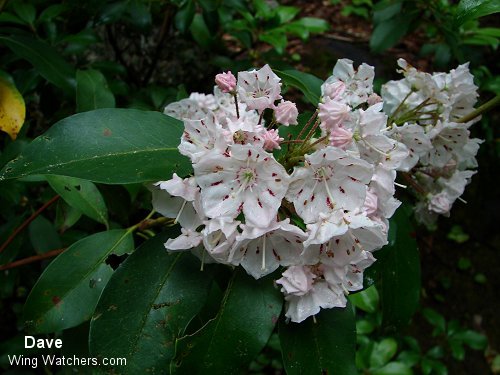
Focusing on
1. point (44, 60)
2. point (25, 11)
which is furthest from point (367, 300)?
point (25, 11)

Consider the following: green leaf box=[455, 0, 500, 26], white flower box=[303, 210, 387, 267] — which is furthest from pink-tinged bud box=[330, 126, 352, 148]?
green leaf box=[455, 0, 500, 26]

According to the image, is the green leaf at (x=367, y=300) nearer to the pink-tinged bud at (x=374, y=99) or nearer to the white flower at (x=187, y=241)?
the pink-tinged bud at (x=374, y=99)

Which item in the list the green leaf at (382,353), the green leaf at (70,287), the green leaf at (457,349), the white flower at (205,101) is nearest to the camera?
the green leaf at (70,287)

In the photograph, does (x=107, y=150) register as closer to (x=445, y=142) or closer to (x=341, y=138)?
(x=341, y=138)

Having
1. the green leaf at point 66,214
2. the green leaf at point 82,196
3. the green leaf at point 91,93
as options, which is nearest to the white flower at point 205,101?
the green leaf at point 91,93

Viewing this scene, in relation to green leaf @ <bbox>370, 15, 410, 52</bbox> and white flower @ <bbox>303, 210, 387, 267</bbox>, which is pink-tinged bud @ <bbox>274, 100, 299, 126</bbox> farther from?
green leaf @ <bbox>370, 15, 410, 52</bbox>

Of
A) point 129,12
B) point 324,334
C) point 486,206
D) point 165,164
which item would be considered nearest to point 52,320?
point 165,164
